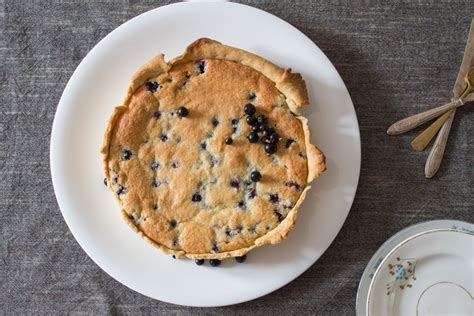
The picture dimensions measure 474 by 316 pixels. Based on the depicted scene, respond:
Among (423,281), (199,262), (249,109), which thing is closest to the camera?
(249,109)

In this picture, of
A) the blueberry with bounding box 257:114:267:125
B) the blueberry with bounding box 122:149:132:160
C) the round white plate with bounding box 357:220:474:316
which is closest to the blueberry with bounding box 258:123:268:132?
the blueberry with bounding box 257:114:267:125

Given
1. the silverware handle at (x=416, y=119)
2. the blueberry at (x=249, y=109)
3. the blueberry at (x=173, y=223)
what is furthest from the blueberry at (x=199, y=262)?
the silverware handle at (x=416, y=119)

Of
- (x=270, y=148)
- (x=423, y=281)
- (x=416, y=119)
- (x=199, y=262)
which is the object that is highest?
(x=416, y=119)

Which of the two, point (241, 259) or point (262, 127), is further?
point (241, 259)

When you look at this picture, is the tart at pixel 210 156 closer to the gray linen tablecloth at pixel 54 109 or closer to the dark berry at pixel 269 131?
the dark berry at pixel 269 131

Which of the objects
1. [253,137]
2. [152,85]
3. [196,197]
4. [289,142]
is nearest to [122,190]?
[196,197]

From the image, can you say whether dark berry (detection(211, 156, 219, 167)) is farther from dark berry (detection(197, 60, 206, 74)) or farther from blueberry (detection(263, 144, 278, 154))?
dark berry (detection(197, 60, 206, 74))

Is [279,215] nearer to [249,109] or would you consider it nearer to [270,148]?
[270,148]
